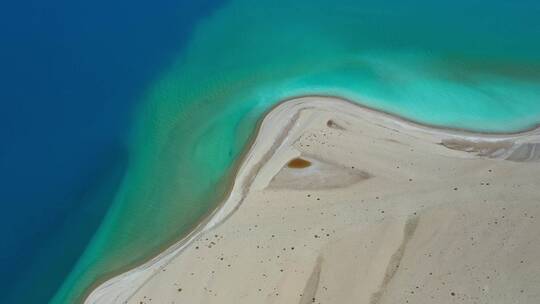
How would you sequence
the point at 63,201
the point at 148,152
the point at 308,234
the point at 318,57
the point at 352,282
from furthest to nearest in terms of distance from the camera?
the point at 318,57
the point at 148,152
the point at 63,201
the point at 308,234
the point at 352,282

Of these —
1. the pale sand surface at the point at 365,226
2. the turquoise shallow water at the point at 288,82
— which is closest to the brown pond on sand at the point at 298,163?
the pale sand surface at the point at 365,226

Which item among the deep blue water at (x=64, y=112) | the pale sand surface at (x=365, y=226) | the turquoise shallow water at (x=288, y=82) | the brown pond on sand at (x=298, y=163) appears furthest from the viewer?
the brown pond on sand at (x=298, y=163)

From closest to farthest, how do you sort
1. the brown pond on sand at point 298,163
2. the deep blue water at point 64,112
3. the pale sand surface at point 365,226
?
the pale sand surface at point 365,226 < the deep blue water at point 64,112 < the brown pond on sand at point 298,163

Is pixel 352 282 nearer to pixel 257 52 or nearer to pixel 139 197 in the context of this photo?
pixel 139 197

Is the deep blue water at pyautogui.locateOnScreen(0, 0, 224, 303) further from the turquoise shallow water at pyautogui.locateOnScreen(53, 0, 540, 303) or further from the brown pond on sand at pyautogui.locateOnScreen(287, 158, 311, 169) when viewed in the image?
the brown pond on sand at pyautogui.locateOnScreen(287, 158, 311, 169)

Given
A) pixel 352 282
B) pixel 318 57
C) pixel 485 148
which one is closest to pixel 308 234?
pixel 352 282

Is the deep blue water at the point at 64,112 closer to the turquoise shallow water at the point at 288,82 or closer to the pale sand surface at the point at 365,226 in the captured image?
the turquoise shallow water at the point at 288,82

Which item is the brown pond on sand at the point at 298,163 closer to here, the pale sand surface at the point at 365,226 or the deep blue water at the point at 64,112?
the pale sand surface at the point at 365,226

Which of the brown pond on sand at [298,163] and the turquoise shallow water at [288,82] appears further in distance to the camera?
the brown pond on sand at [298,163]

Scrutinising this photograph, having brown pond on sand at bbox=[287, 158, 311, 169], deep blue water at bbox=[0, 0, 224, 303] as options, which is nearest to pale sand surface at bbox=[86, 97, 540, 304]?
brown pond on sand at bbox=[287, 158, 311, 169]
